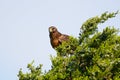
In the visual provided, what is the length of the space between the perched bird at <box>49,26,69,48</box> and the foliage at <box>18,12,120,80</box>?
3.66 m

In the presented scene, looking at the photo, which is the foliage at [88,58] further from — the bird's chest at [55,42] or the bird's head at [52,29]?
the bird's head at [52,29]

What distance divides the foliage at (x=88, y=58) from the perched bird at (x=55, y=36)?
12.0ft

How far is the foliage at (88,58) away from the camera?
9688 mm

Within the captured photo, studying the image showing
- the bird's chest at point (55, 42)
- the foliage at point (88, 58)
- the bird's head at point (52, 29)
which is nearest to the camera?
the foliage at point (88, 58)

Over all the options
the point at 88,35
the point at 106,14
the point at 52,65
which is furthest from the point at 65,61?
the point at 106,14

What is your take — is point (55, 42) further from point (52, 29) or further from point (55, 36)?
point (52, 29)

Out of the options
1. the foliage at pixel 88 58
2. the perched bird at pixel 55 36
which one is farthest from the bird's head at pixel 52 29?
the foliage at pixel 88 58

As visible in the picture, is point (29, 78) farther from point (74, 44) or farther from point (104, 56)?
point (104, 56)

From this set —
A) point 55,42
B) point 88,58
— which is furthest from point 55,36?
point 88,58

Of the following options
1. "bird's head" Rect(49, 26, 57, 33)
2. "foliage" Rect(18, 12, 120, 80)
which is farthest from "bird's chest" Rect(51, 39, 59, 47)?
"foliage" Rect(18, 12, 120, 80)

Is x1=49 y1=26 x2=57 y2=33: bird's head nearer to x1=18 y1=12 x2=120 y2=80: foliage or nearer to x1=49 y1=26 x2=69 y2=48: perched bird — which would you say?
x1=49 y1=26 x2=69 y2=48: perched bird

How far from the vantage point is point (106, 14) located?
36.4ft

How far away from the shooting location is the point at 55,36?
50.4 ft

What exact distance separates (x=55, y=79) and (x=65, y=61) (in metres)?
0.77
